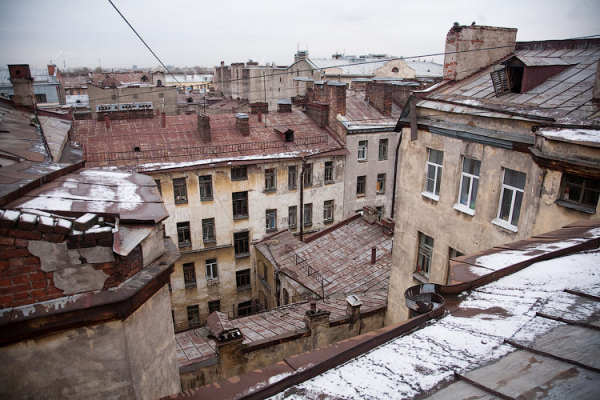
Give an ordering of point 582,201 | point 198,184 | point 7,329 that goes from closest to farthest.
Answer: point 7,329, point 582,201, point 198,184

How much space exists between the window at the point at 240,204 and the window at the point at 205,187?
1.28 metres

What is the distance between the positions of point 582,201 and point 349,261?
1030cm

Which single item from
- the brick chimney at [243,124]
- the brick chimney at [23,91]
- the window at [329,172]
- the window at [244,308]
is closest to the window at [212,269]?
the window at [244,308]

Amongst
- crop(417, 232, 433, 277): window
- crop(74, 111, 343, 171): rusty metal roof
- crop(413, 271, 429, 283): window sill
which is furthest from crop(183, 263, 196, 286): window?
crop(417, 232, 433, 277): window

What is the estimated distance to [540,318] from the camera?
381 cm

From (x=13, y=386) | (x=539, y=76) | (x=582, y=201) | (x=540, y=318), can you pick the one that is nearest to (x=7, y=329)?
(x=13, y=386)

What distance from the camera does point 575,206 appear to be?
761 centimetres

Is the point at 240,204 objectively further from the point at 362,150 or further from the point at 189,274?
the point at 362,150

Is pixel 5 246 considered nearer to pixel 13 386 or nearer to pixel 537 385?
pixel 13 386

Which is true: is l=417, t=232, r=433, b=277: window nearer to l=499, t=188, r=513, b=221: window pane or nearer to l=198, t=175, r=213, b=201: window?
l=499, t=188, r=513, b=221: window pane

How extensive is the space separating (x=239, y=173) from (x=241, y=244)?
13.6ft

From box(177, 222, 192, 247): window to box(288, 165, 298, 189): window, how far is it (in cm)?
614

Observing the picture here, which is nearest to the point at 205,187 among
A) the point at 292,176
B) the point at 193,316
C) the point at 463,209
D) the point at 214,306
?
the point at 292,176

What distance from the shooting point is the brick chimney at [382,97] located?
26.0m
